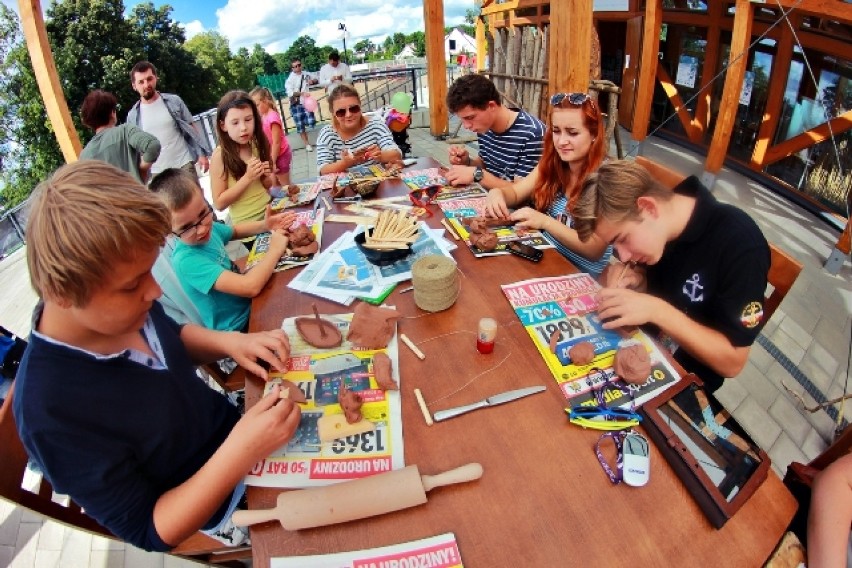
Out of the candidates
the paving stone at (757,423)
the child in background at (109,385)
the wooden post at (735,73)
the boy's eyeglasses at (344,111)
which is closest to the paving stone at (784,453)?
the paving stone at (757,423)

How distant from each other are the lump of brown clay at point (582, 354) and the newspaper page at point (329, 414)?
0.60m

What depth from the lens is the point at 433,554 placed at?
948mm

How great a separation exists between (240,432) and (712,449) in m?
1.25

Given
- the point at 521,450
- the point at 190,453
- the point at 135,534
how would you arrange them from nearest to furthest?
the point at 135,534, the point at 521,450, the point at 190,453

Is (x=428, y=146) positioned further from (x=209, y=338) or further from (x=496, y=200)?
(x=209, y=338)

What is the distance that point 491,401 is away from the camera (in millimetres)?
1293

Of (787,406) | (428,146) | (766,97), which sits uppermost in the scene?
(766,97)

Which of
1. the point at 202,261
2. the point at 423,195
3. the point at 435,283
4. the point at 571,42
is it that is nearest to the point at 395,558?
the point at 435,283

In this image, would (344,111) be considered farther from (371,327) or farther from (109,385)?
(109,385)

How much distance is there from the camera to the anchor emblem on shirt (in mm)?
1620

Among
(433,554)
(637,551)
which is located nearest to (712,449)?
(637,551)

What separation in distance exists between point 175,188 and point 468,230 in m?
1.49

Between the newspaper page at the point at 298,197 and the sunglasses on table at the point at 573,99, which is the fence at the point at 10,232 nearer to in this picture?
the newspaper page at the point at 298,197

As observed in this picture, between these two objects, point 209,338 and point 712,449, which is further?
point 209,338
